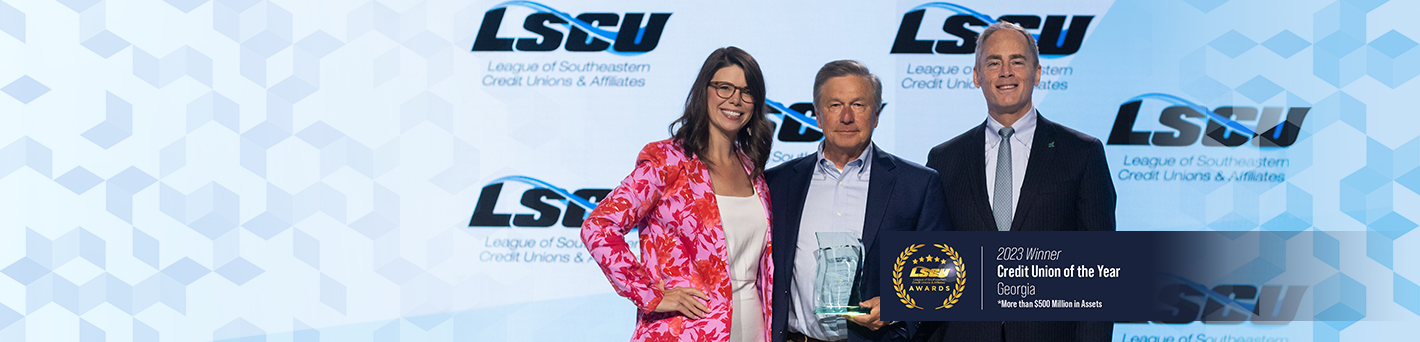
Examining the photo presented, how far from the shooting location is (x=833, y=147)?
2.84m

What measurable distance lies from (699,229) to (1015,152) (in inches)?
43.2

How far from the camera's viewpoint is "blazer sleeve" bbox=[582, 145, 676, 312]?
2.72m

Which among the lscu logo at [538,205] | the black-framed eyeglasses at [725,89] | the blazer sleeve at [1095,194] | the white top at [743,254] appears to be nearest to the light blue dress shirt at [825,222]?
the white top at [743,254]

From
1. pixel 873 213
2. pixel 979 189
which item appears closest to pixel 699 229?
pixel 873 213

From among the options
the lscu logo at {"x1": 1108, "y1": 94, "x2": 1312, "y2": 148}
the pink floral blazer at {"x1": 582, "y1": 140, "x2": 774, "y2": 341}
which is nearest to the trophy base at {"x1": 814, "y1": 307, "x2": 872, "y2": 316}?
the pink floral blazer at {"x1": 582, "y1": 140, "x2": 774, "y2": 341}

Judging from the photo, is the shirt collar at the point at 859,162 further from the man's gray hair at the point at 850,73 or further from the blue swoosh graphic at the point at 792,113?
the blue swoosh graphic at the point at 792,113

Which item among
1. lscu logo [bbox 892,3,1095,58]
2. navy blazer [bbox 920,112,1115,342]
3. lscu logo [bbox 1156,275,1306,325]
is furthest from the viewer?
lscu logo [bbox 892,3,1095,58]

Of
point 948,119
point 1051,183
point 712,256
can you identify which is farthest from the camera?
point 948,119

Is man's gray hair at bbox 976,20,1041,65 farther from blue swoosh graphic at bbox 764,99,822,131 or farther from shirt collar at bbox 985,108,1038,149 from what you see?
blue swoosh graphic at bbox 764,99,822,131

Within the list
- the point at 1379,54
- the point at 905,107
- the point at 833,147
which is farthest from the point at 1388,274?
the point at 833,147

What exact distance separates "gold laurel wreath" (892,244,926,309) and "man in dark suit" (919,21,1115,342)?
0.57 feet

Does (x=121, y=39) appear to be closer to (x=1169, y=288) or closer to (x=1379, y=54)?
(x=1169, y=288)

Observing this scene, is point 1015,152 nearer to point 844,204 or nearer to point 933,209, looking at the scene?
point 933,209

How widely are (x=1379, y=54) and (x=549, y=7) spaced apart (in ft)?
13.5
